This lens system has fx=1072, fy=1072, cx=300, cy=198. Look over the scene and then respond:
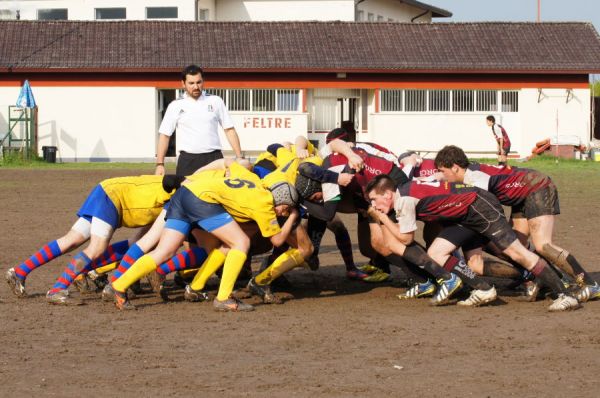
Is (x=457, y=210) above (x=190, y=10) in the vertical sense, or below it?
below

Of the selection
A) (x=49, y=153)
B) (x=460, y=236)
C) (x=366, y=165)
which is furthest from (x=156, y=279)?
(x=49, y=153)

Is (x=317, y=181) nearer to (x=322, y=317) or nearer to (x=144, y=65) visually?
(x=322, y=317)

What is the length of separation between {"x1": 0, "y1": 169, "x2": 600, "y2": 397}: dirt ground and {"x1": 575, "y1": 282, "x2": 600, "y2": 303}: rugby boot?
0.08m

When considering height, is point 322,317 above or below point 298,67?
below

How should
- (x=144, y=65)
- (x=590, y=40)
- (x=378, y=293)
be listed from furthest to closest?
(x=590, y=40) → (x=144, y=65) → (x=378, y=293)

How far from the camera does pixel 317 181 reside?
10094 mm

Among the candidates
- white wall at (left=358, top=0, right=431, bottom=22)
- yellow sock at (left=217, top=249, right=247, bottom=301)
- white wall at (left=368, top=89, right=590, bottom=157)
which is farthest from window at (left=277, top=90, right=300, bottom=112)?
yellow sock at (left=217, top=249, right=247, bottom=301)

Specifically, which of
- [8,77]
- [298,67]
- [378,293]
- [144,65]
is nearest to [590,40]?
[298,67]

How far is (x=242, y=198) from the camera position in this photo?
960 centimetres

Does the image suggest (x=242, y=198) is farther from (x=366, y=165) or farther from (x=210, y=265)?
(x=366, y=165)

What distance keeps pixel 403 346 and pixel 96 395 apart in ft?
8.33

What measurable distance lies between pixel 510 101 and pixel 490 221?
33188mm

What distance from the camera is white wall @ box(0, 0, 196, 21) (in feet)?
148

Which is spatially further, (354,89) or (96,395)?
(354,89)
